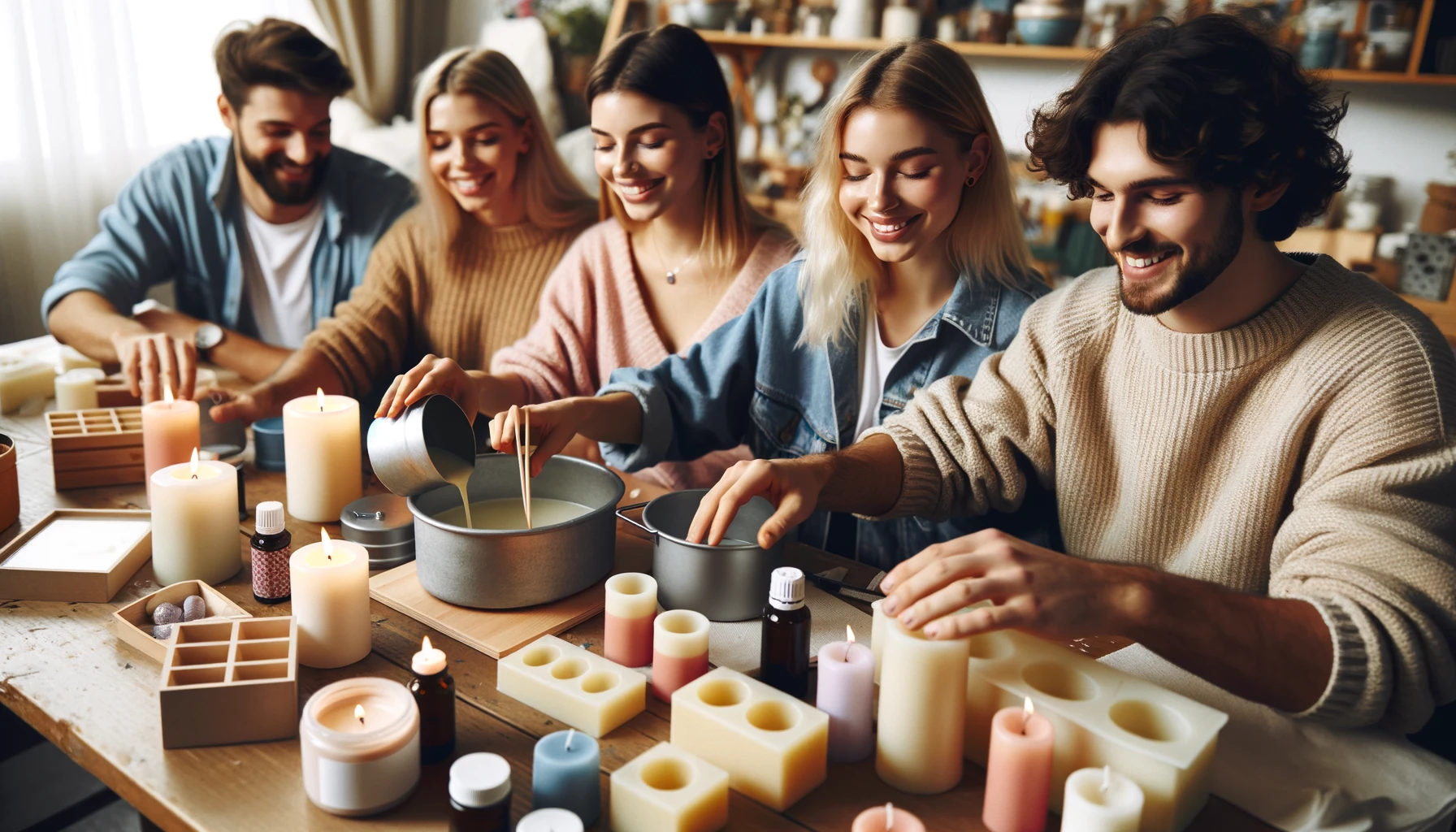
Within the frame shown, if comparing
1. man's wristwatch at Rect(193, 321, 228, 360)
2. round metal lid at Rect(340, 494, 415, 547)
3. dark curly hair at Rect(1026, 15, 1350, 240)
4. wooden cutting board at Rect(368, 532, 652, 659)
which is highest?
dark curly hair at Rect(1026, 15, 1350, 240)

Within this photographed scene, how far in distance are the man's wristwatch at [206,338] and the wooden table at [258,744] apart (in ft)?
3.94

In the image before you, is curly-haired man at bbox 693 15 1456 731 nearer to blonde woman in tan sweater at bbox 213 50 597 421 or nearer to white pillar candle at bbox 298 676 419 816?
white pillar candle at bbox 298 676 419 816

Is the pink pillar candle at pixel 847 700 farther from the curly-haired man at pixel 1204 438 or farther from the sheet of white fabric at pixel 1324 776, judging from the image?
the sheet of white fabric at pixel 1324 776

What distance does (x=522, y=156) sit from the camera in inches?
96.9

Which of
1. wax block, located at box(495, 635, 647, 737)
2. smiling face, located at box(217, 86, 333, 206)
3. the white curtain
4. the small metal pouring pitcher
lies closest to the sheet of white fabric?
wax block, located at box(495, 635, 647, 737)

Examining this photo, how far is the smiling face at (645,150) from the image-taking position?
6.58 feet

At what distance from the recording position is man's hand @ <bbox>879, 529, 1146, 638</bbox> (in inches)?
38.8

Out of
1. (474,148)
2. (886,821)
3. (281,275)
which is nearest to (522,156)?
(474,148)

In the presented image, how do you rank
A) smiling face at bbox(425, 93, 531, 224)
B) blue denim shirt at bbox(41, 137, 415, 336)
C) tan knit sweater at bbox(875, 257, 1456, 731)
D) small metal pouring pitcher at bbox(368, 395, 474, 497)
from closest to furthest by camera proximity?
tan knit sweater at bbox(875, 257, 1456, 731)
small metal pouring pitcher at bbox(368, 395, 474, 497)
smiling face at bbox(425, 93, 531, 224)
blue denim shirt at bbox(41, 137, 415, 336)

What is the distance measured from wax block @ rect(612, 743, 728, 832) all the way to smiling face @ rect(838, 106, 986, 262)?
954mm

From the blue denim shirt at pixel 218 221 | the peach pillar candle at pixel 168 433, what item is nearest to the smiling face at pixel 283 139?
the blue denim shirt at pixel 218 221

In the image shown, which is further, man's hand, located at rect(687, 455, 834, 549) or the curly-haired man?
man's hand, located at rect(687, 455, 834, 549)

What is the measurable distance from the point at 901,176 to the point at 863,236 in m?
0.15

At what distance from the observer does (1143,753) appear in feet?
2.94
